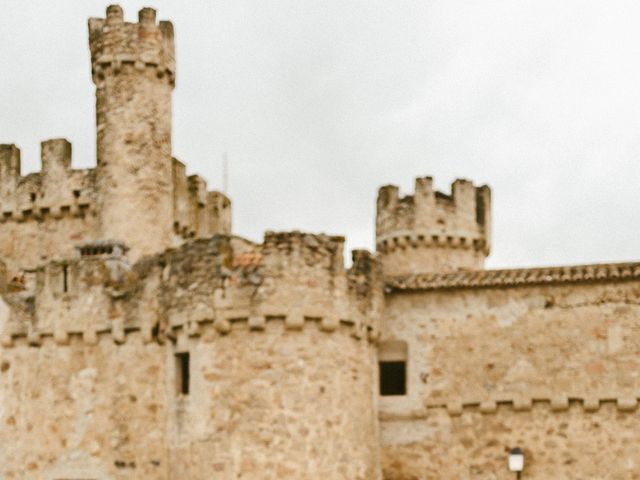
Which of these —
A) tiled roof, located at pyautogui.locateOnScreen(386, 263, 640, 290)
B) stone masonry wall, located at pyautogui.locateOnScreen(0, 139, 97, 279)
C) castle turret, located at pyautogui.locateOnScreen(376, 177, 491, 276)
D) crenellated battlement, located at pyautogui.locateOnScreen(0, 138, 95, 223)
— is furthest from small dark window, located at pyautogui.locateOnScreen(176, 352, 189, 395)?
castle turret, located at pyautogui.locateOnScreen(376, 177, 491, 276)

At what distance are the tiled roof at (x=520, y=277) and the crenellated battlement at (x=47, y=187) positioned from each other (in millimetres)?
9693

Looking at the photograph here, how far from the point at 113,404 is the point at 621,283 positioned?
32.3 ft

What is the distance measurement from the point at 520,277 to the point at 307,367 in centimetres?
488

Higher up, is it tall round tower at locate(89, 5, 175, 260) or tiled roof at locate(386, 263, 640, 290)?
tall round tower at locate(89, 5, 175, 260)

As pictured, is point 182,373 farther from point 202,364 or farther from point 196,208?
point 196,208

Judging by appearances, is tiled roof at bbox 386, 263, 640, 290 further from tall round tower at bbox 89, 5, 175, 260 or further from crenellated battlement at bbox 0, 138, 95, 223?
crenellated battlement at bbox 0, 138, 95, 223

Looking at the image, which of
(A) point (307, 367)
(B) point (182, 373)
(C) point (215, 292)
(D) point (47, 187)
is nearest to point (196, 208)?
(D) point (47, 187)

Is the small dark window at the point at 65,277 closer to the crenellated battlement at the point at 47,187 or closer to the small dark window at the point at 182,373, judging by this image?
the small dark window at the point at 182,373

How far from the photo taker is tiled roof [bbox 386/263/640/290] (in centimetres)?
2589

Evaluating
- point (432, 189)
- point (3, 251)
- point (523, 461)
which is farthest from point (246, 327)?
point (432, 189)

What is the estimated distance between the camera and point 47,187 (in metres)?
33.9

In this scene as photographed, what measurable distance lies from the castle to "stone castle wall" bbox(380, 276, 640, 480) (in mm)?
27

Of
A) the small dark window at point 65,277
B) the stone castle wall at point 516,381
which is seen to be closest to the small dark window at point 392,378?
the stone castle wall at point 516,381

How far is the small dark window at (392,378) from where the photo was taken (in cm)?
2723
